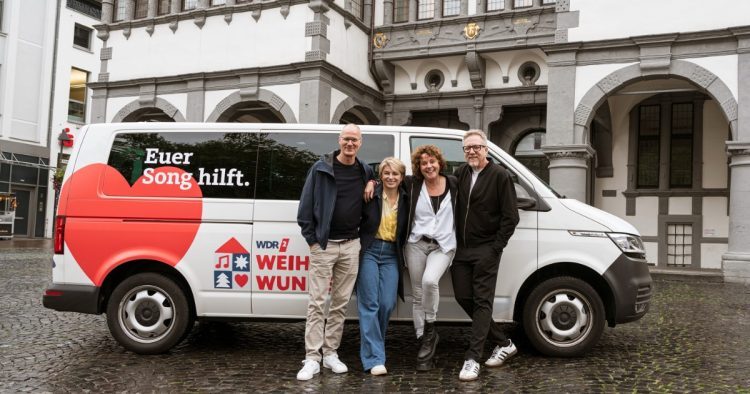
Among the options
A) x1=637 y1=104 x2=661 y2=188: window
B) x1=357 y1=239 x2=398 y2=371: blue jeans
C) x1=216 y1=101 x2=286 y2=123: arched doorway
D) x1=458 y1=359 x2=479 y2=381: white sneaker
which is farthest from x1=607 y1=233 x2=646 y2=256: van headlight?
x1=637 y1=104 x2=661 y2=188: window

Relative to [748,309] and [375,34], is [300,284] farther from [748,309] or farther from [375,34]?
[375,34]

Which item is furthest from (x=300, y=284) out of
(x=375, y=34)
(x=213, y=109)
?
(x=375, y=34)

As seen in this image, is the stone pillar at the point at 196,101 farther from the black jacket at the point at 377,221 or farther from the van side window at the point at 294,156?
the black jacket at the point at 377,221

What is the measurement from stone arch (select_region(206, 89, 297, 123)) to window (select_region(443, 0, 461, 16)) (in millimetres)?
5725

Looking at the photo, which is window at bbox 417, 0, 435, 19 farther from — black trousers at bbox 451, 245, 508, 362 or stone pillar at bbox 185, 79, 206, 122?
black trousers at bbox 451, 245, 508, 362

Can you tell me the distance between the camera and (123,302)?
605 cm

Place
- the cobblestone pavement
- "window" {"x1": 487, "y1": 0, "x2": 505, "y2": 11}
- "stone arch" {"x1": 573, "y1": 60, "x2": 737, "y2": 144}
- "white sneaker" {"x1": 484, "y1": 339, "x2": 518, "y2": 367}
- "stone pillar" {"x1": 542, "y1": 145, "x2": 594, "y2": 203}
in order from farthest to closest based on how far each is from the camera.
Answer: "window" {"x1": 487, "y1": 0, "x2": 505, "y2": 11} < "stone pillar" {"x1": 542, "y1": 145, "x2": 594, "y2": 203} < "stone arch" {"x1": 573, "y1": 60, "x2": 737, "y2": 144} < "white sneaker" {"x1": 484, "y1": 339, "x2": 518, "y2": 367} < the cobblestone pavement

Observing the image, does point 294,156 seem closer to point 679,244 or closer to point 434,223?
point 434,223

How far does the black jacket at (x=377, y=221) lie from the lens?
5.43m

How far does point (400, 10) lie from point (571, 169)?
25.1 feet

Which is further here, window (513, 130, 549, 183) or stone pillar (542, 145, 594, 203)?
window (513, 130, 549, 183)

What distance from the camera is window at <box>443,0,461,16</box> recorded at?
19734mm

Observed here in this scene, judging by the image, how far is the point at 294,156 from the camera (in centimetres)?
609

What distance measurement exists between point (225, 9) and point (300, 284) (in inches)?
554
